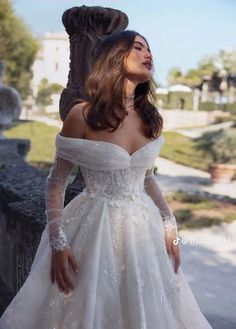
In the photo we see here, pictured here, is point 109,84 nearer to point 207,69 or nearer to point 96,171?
point 96,171

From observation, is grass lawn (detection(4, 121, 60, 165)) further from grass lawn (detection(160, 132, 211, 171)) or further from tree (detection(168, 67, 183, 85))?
tree (detection(168, 67, 183, 85))

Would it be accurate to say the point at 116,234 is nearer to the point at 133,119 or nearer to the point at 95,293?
the point at 95,293

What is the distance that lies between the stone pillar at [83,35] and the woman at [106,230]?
62cm

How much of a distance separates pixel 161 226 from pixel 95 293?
0.36 metres

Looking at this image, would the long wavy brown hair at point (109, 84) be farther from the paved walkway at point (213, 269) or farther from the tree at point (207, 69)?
the tree at point (207, 69)

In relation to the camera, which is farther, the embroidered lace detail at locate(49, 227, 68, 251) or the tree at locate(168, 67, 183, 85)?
the tree at locate(168, 67, 183, 85)

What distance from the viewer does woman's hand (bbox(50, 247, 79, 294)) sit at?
161 cm

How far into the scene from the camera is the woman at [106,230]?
1601mm

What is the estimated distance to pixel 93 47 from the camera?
2.31 meters

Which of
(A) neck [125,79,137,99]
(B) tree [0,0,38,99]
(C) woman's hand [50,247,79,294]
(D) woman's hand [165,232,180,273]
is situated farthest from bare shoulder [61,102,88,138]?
(B) tree [0,0,38,99]

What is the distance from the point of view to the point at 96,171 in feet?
5.52

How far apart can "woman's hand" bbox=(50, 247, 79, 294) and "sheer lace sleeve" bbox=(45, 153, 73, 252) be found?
0.06 feet

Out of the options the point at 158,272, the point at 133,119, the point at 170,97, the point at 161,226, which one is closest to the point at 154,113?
the point at 133,119

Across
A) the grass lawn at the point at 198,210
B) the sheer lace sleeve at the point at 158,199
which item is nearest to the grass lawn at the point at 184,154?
the grass lawn at the point at 198,210
